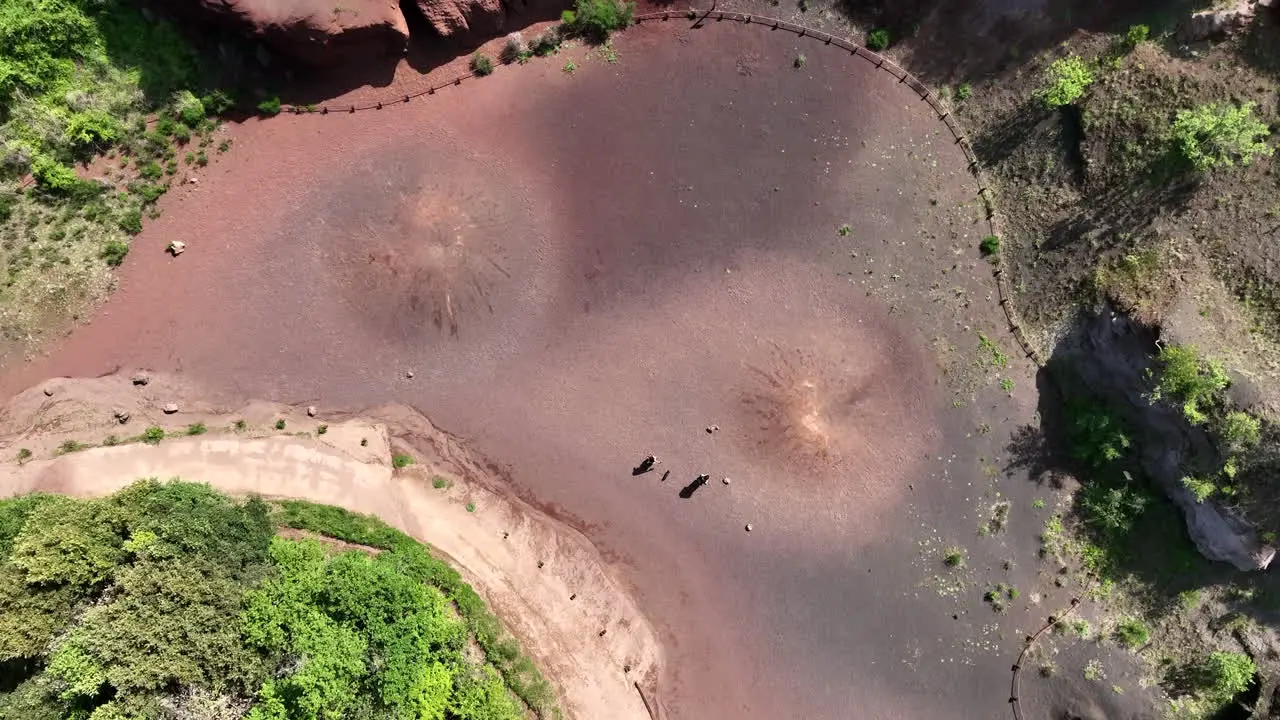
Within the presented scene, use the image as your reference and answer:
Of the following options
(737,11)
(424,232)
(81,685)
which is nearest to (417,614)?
(81,685)

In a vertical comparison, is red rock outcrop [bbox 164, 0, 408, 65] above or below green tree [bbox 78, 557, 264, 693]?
above

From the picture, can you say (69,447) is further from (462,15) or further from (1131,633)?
(1131,633)

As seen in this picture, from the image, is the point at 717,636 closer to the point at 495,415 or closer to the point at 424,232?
the point at 495,415

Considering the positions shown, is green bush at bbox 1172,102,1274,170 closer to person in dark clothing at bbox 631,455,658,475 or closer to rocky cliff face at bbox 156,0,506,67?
person in dark clothing at bbox 631,455,658,475

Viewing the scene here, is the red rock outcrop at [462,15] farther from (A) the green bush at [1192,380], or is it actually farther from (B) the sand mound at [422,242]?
(A) the green bush at [1192,380]

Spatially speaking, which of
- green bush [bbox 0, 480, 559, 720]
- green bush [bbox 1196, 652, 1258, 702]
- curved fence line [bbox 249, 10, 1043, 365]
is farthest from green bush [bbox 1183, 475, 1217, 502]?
green bush [bbox 0, 480, 559, 720]

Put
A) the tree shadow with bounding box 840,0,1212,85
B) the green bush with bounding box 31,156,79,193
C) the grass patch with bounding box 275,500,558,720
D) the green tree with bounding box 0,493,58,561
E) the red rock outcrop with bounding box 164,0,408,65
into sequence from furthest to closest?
1. the tree shadow with bounding box 840,0,1212,85
2. the green bush with bounding box 31,156,79,193
3. the red rock outcrop with bounding box 164,0,408,65
4. the grass patch with bounding box 275,500,558,720
5. the green tree with bounding box 0,493,58,561
